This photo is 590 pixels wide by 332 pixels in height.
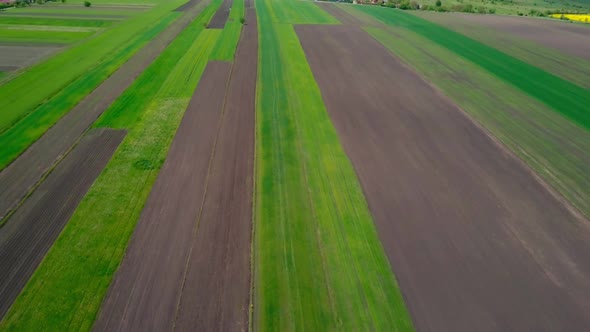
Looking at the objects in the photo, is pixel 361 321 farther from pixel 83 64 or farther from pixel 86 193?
pixel 83 64

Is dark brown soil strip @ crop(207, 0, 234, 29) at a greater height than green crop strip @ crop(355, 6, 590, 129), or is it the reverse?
dark brown soil strip @ crop(207, 0, 234, 29)

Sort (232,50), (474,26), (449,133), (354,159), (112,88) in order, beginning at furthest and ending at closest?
(474,26)
(232,50)
(112,88)
(449,133)
(354,159)

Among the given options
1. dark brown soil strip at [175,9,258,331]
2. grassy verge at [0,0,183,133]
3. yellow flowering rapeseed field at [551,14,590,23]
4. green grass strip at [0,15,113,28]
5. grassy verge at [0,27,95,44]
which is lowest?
dark brown soil strip at [175,9,258,331]

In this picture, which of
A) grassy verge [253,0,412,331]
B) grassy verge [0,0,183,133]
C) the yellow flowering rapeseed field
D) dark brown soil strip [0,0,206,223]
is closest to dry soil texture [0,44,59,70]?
grassy verge [0,0,183,133]

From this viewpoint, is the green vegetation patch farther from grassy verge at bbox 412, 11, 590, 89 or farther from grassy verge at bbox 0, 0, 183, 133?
grassy verge at bbox 0, 0, 183, 133

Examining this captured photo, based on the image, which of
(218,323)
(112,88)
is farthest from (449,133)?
(112,88)

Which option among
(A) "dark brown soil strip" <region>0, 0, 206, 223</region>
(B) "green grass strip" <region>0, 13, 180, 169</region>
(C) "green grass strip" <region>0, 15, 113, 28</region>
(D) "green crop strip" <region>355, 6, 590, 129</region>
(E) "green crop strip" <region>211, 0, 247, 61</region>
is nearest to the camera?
(A) "dark brown soil strip" <region>0, 0, 206, 223</region>

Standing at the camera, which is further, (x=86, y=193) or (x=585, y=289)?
(x=86, y=193)

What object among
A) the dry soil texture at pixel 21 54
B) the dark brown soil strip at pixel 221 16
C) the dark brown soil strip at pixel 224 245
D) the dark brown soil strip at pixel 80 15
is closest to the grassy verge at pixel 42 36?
the dry soil texture at pixel 21 54
